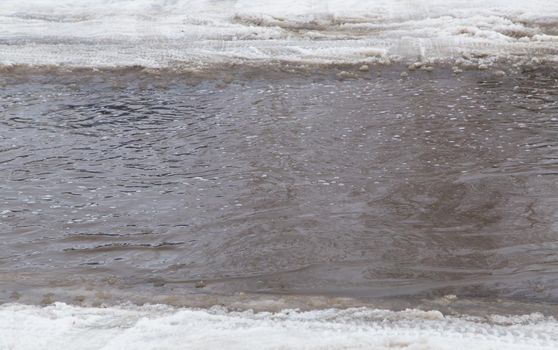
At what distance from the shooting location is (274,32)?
42.8ft

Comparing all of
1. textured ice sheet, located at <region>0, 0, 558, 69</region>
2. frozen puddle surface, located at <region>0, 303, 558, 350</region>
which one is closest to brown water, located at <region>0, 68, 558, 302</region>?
frozen puddle surface, located at <region>0, 303, 558, 350</region>

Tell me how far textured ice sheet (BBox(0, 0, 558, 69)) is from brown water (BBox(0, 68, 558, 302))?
1.38m

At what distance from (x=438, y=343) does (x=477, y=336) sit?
10.1 inches

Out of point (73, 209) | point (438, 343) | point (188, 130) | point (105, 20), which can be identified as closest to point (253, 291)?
point (438, 343)

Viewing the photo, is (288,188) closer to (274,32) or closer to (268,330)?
(268,330)

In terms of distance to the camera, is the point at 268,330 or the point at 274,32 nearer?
the point at 268,330

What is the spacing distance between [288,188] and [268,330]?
264 centimetres

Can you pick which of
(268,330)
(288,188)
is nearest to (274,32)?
(288,188)

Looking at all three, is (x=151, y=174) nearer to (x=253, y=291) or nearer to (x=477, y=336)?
(x=253, y=291)

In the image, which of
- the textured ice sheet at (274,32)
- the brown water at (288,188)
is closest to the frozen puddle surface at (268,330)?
the brown water at (288,188)

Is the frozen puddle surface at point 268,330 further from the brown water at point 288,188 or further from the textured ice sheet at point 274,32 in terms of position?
the textured ice sheet at point 274,32

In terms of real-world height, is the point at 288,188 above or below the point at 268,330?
above

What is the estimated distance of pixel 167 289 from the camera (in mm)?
5000

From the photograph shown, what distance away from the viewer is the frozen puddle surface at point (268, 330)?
13.0 feet
